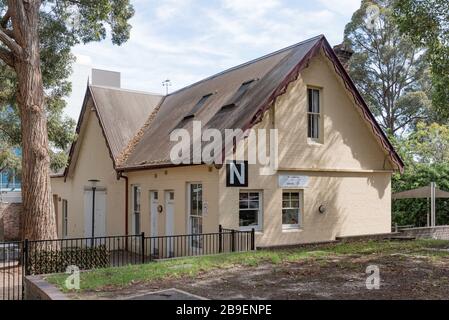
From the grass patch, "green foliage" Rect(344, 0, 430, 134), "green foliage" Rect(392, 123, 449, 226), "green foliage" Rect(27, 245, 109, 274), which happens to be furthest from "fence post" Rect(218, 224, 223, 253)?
"green foliage" Rect(344, 0, 430, 134)

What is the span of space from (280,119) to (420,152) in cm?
1700

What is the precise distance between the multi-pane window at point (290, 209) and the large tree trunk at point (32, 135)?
7.17 m

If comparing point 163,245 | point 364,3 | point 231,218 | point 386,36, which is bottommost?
point 163,245

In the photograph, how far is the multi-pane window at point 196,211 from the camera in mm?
15220

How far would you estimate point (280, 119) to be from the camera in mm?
15367

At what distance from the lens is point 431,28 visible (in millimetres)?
14391

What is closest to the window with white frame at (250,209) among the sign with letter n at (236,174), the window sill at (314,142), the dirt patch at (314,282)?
the sign with letter n at (236,174)

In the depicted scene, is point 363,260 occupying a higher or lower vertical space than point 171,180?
lower

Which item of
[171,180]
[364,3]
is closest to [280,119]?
[171,180]

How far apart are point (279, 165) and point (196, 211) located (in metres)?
3.08
